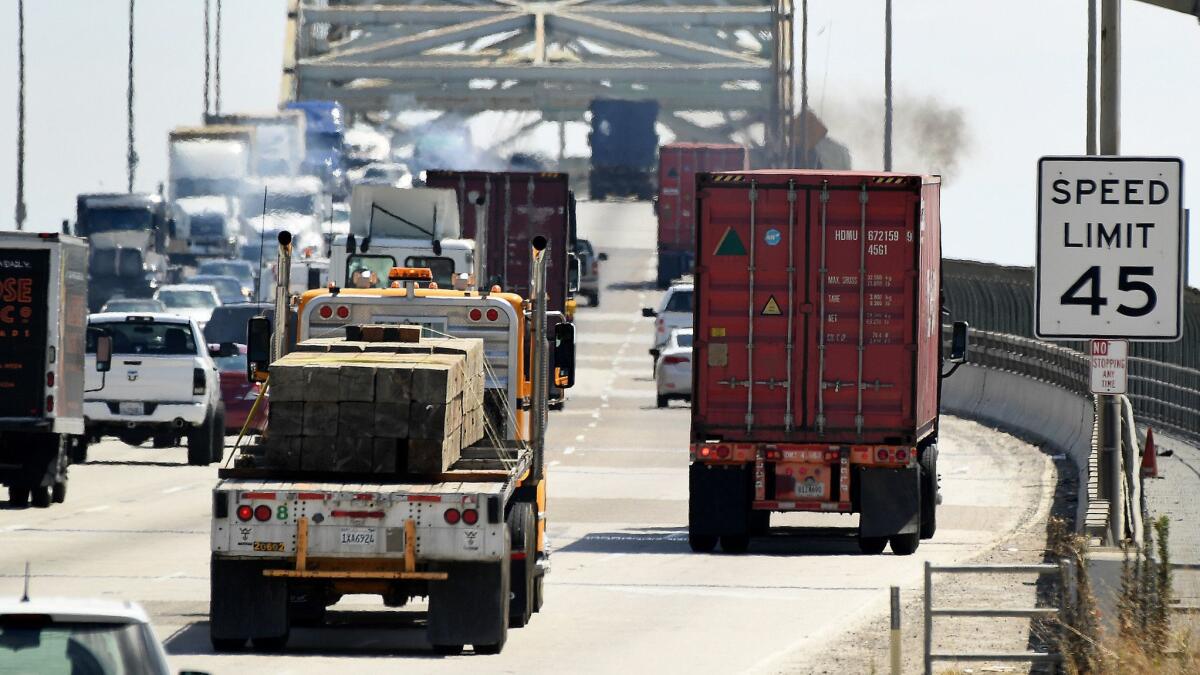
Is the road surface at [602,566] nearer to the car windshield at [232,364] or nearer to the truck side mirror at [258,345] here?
the car windshield at [232,364]

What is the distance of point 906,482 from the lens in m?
24.0

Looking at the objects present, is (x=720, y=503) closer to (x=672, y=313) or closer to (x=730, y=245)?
(x=730, y=245)

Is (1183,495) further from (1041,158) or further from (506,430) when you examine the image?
(1041,158)

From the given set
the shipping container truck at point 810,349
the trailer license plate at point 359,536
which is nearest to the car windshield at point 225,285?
the shipping container truck at point 810,349

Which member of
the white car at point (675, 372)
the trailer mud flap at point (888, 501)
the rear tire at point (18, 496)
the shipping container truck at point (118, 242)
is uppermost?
the shipping container truck at point (118, 242)

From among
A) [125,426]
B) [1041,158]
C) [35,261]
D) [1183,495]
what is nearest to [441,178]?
[125,426]

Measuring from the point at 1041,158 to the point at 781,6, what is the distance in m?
164

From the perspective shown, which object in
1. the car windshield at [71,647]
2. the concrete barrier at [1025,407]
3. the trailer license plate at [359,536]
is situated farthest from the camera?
the concrete barrier at [1025,407]

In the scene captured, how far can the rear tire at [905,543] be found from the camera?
24.0 m

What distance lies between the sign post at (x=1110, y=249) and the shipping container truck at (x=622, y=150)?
119m

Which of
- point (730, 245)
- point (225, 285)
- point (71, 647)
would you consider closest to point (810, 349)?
point (730, 245)

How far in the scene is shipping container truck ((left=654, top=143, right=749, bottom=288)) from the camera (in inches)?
3354

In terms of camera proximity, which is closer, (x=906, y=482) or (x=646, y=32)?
(x=906, y=482)

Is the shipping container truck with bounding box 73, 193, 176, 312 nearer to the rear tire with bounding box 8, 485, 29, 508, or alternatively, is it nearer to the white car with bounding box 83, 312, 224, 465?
the white car with bounding box 83, 312, 224, 465
